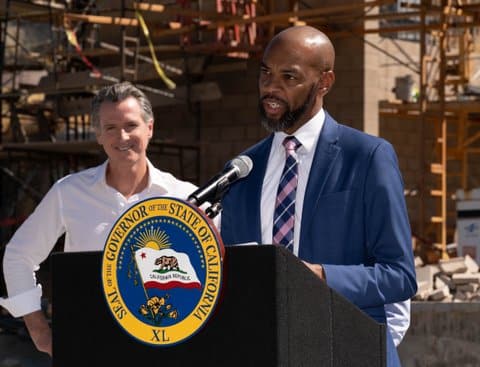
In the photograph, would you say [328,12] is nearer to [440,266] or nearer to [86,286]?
[440,266]

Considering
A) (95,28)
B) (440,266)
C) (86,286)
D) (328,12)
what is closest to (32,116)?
(95,28)

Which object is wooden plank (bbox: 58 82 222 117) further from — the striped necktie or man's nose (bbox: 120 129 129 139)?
the striped necktie

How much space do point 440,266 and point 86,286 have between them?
32.8ft

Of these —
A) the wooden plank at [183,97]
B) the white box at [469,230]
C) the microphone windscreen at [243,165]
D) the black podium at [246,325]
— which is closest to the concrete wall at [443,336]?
the white box at [469,230]

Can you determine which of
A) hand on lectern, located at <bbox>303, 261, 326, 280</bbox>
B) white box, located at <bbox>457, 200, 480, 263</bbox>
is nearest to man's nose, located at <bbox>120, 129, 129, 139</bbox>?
hand on lectern, located at <bbox>303, 261, 326, 280</bbox>

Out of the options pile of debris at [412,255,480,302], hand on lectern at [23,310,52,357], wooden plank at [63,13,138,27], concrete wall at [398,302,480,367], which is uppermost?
wooden plank at [63,13,138,27]

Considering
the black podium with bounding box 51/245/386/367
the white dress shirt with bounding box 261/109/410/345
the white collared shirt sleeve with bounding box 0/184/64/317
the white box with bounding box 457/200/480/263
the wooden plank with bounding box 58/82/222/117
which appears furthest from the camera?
the wooden plank with bounding box 58/82/222/117

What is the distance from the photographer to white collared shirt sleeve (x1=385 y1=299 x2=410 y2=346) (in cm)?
303

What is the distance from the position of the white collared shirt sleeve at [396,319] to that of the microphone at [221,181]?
51 cm

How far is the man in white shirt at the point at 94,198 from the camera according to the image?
12.5ft

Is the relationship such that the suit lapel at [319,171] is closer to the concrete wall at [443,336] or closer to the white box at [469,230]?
the concrete wall at [443,336]

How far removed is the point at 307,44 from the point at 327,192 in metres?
0.37

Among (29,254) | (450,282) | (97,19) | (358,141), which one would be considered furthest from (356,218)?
(97,19)

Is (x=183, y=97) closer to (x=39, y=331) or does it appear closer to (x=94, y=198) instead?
(x=94, y=198)
